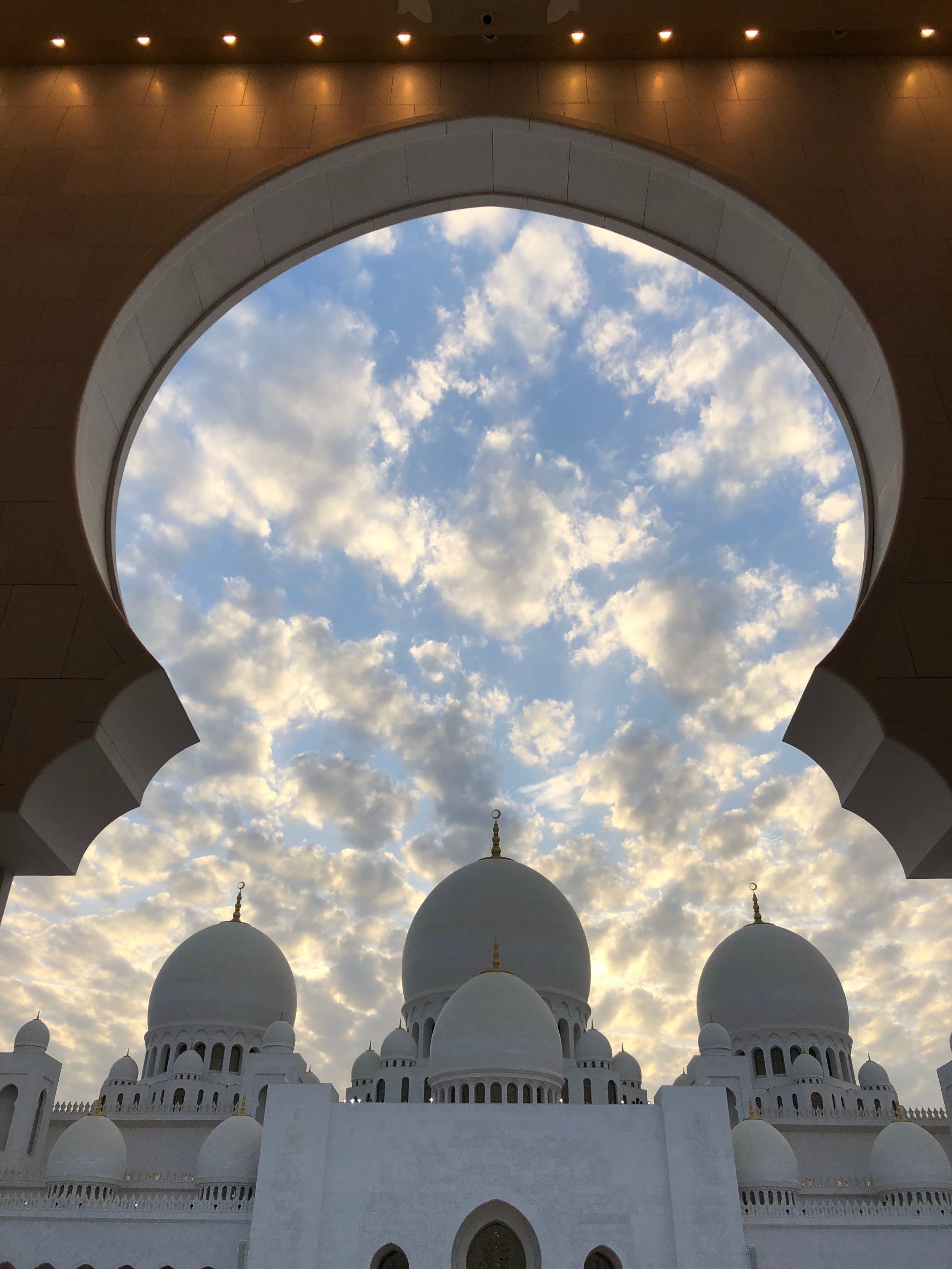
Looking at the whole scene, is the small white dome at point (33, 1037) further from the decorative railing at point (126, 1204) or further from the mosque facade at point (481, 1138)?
the decorative railing at point (126, 1204)

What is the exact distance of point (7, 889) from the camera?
3.60 meters

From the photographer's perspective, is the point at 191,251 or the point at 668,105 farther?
the point at 668,105

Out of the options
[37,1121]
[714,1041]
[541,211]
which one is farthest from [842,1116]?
[541,211]

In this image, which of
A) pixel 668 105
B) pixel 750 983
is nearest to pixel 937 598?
pixel 668 105

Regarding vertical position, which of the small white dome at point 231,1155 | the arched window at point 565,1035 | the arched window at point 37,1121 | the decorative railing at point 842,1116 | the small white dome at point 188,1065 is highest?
the arched window at point 565,1035

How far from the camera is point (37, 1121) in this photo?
2212 cm

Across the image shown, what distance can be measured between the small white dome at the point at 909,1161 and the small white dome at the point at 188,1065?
17913mm

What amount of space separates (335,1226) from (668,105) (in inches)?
719

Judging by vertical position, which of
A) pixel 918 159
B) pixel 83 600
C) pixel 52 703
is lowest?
pixel 52 703

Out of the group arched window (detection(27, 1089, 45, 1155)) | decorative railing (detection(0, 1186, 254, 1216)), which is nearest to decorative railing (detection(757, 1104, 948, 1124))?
decorative railing (detection(0, 1186, 254, 1216))

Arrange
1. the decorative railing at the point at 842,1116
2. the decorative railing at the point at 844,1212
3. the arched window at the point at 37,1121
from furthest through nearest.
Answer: the decorative railing at the point at 842,1116 < the arched window at the point at 37,1121 < the decorative railing at the point at 844,1212

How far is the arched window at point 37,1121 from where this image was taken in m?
21.8

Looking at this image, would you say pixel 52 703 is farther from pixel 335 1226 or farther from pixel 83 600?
pixel 335 1226

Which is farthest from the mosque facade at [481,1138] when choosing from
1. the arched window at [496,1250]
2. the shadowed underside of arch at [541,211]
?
the shadowed underside of arch at [541,211]
